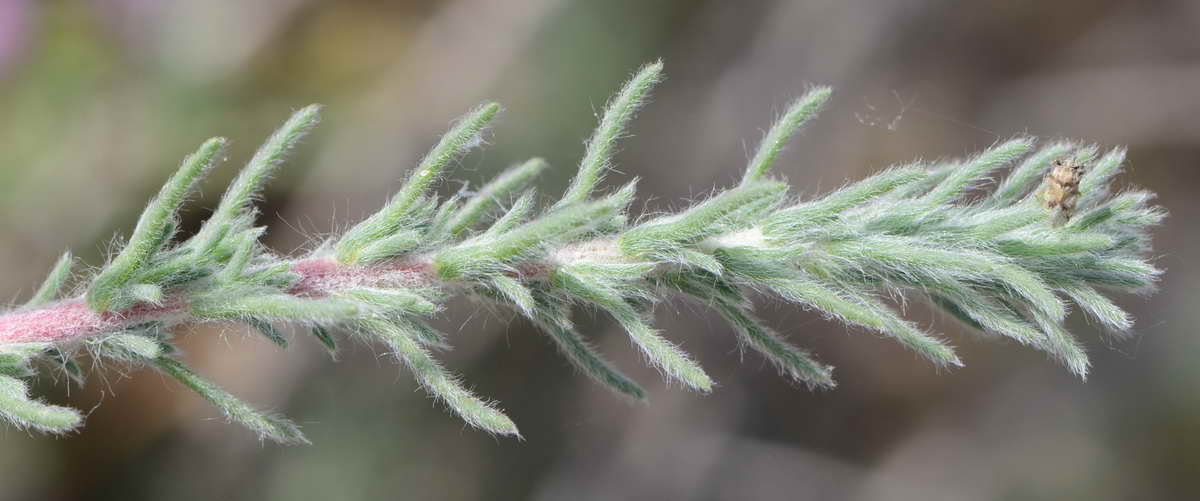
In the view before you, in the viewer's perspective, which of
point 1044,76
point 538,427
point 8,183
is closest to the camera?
point 8,183

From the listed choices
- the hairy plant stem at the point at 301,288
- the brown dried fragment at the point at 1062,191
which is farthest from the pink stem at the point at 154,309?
the brown dried fragment at the point at 1062,191

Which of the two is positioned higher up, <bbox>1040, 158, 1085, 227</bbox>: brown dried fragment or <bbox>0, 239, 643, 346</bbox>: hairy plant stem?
<bbox>1040, 158, 1085, 227</bbox>: brown dried fragment

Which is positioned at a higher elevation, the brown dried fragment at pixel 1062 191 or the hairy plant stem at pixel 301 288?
the brown dried fragment at pixel 1062 191

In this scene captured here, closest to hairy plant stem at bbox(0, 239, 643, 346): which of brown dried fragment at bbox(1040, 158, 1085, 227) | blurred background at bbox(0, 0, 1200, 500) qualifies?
brown dried fragment at bbox(1040, 158, 1085, 227)

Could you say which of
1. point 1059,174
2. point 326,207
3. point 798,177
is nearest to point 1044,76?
point 798,177

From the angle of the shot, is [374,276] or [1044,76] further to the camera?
[1044,76]

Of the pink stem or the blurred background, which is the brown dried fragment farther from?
the blurred background

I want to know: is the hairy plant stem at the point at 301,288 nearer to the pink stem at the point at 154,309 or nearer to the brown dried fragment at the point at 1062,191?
the pink stem at the point at 154,309

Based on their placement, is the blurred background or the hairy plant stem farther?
the blurred background

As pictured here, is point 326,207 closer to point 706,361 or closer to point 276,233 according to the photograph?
A: point 276,233
